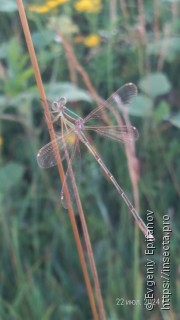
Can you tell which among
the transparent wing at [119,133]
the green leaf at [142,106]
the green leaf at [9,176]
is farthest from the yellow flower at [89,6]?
the transparent wing at [119,133]

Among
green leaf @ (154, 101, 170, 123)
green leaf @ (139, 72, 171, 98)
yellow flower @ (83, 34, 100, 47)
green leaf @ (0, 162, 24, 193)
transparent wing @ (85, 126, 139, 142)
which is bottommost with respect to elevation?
transparent wing @ (85, 126, 139, 142)

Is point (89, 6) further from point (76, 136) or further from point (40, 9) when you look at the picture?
point (76, 136)

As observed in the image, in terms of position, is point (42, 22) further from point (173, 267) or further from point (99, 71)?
point (173, 267)

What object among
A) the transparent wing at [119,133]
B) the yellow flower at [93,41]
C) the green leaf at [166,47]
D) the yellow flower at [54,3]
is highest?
the yellow flower at [54,3]

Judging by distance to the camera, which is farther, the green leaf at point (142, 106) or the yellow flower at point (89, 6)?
the yellow flower at point (89, 6)

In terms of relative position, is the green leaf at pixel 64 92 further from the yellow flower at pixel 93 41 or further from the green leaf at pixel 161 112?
the yellow flower at pixel 93 41

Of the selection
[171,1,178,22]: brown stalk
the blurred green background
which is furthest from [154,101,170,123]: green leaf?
[171,1,178,22]: brown stalk

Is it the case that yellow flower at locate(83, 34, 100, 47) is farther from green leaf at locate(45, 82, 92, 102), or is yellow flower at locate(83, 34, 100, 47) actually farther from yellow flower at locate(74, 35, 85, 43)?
green leaf at locate(45, 82, 92, 102)
